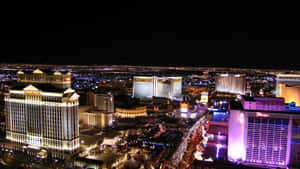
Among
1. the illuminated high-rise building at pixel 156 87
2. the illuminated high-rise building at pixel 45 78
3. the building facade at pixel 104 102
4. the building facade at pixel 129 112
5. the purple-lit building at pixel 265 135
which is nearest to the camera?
the purple-lit building at pixel 265 135

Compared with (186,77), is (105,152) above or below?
below

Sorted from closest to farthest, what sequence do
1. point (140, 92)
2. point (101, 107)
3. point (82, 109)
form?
1. point (82, 109)
2. point (101, 107)
3. point (140, 92)

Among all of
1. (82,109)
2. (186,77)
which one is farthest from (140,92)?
(186,77)

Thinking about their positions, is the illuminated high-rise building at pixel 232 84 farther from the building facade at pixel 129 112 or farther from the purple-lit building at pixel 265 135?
the purple-lit building at pixel 265 135

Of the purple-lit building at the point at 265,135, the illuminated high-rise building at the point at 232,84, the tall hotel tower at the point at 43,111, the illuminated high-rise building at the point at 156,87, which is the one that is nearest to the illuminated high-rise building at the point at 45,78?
the tall hotel tower at the point at 43,111

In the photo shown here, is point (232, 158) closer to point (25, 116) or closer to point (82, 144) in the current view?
point (82, 144)

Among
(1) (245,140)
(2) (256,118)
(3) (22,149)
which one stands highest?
(2) (256,118)

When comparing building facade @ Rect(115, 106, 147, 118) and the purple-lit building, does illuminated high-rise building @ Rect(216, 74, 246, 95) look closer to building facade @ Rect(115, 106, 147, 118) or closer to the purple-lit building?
building facade @ Rect(115, 106, 147, 118)
